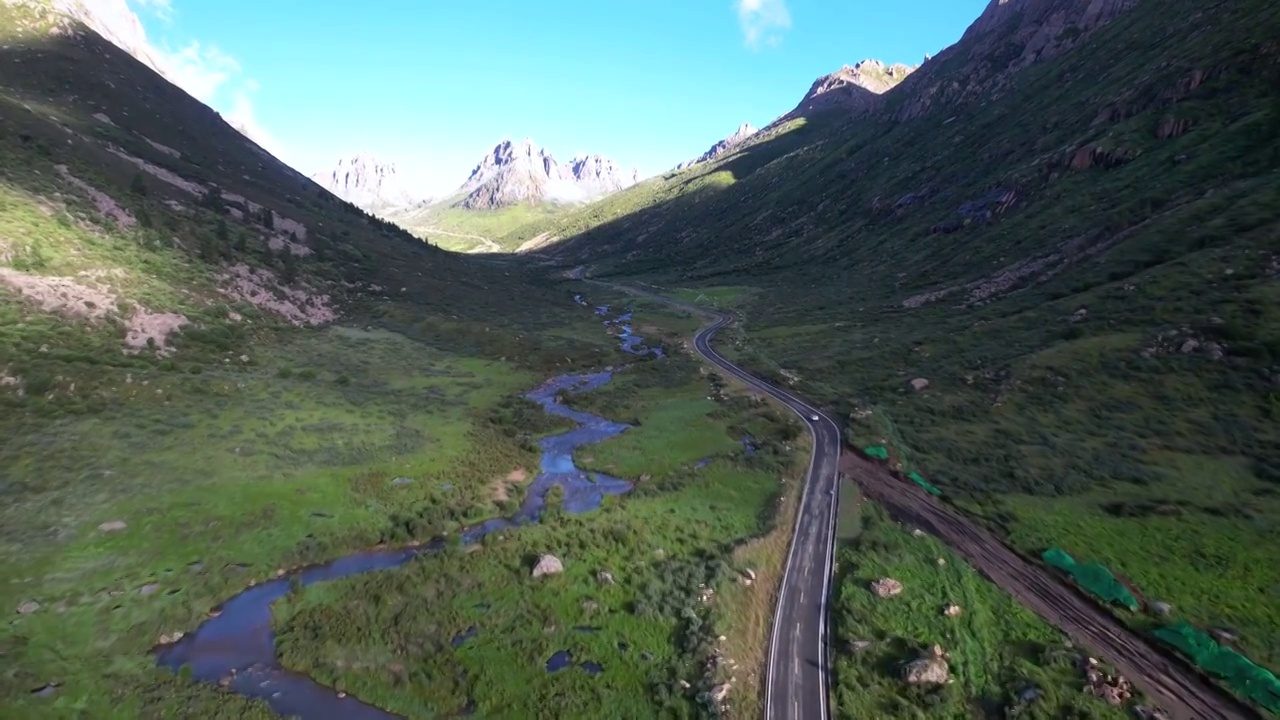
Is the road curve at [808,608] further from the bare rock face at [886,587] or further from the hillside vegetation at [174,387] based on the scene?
the hillside vegetation at [174,387]

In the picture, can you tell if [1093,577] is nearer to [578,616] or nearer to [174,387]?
[578,616]

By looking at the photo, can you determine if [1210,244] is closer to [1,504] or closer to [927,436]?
[927,436]

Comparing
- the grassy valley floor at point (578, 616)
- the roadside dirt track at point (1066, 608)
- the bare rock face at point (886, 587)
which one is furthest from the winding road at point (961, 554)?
the bare rock face at point (886, 587)

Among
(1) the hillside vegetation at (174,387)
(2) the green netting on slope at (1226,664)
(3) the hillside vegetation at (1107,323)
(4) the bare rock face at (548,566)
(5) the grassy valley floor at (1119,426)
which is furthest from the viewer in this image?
(3) the hillside vegetation at (1107,323)

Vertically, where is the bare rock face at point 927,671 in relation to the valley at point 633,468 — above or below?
below

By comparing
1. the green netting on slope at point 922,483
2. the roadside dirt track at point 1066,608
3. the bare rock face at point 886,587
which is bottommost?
the roadside dirt track at point 1066,608

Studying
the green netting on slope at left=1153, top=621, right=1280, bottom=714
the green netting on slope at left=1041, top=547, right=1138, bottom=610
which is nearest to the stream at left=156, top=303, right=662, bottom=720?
the green netting on slope at left=1041, top=547, right=1138, bottom=610
